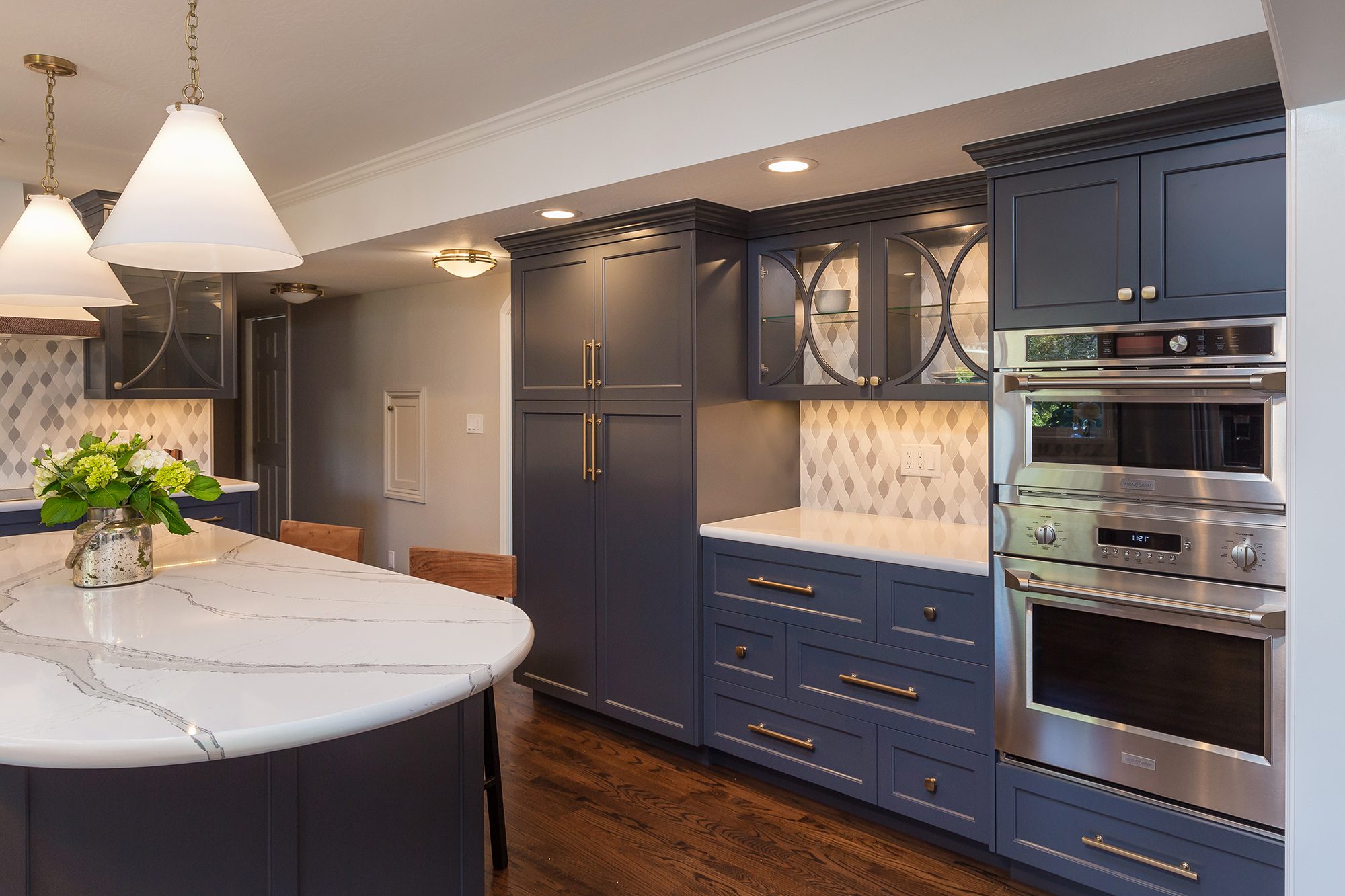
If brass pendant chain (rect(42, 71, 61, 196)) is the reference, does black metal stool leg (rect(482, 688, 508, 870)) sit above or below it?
below

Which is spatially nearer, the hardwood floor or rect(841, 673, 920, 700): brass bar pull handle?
the hardwood floor

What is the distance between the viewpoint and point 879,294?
293 cm

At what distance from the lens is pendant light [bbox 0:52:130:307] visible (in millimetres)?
2146

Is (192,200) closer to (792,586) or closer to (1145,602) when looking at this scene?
(792,586)

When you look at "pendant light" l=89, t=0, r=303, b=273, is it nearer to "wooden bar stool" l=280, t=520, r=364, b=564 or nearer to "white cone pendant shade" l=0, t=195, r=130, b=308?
"white cone pendant shade" l=0, t=195, r=130, b=308

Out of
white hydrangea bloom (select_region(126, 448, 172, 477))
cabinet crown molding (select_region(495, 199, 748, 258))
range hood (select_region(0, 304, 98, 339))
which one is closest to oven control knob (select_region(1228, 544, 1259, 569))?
cabinet crown molding (select_region(495, 199, 748, 258))

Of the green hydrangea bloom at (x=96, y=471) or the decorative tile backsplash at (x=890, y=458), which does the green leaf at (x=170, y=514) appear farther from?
the decorative tile backsplash at (x=890, y=458)

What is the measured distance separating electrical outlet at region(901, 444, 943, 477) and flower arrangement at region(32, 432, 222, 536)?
233 cm

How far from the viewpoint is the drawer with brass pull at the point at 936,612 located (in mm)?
2469

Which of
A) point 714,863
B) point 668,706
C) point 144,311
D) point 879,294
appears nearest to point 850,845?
point 714,863

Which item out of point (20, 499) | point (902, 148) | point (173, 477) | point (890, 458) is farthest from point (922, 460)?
point (20, 499)

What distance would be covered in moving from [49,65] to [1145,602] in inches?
138

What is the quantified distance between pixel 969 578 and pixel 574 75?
2.00 metres

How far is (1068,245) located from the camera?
2201 mm
